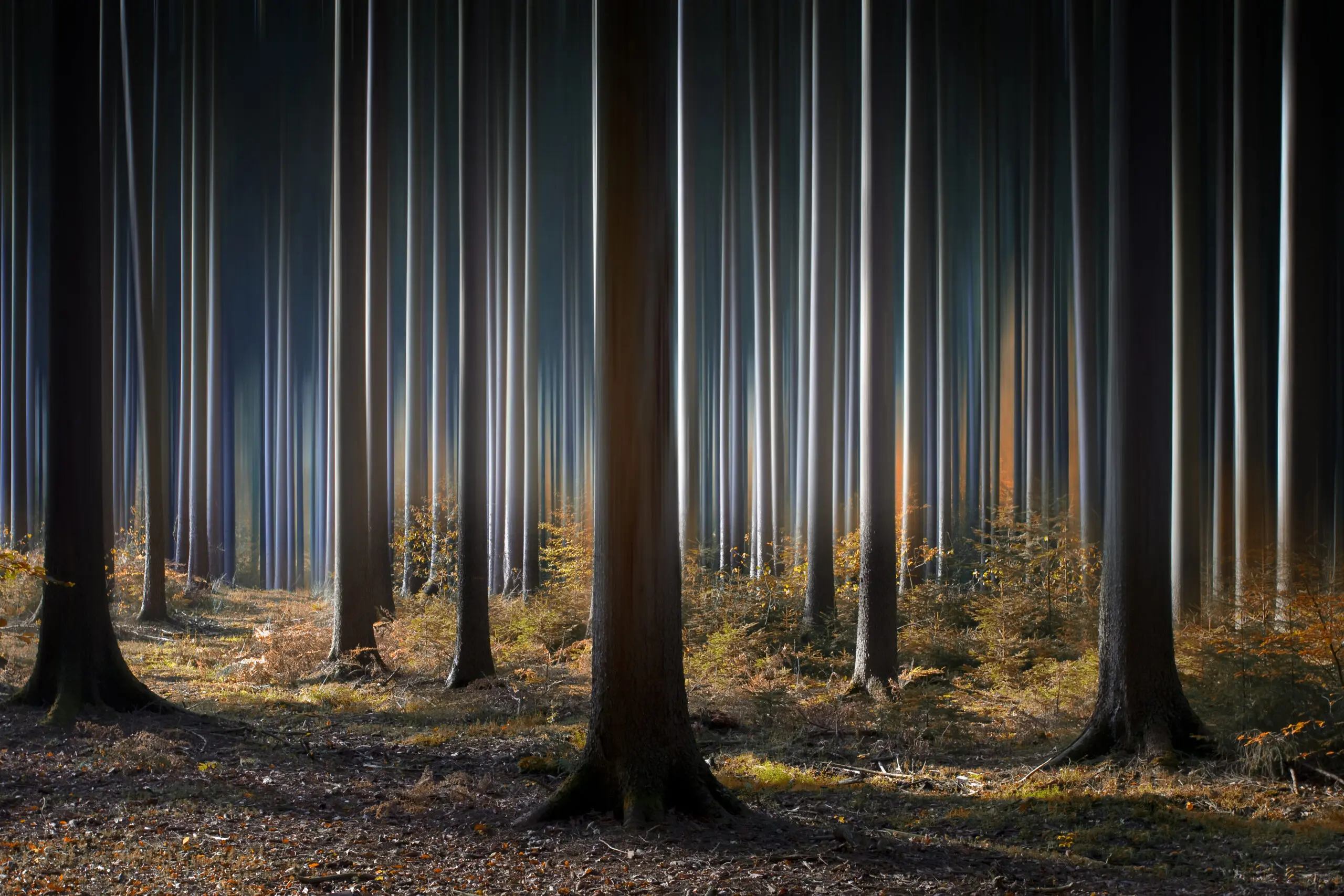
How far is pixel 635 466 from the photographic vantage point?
6.80 meters

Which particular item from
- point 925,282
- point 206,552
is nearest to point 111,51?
point 206,552

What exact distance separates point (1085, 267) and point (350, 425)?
44.9 feet

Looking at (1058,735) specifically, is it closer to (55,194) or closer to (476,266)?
(476,266)

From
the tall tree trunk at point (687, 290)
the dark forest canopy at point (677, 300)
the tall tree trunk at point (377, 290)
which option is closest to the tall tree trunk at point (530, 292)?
the dark forest canopy at point (677, 300)

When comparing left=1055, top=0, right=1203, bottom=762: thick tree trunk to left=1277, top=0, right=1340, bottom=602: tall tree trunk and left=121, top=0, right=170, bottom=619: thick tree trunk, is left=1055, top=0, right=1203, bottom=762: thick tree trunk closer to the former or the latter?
left=1277, top=0, right=1340, bottom=602: tall tree trunk

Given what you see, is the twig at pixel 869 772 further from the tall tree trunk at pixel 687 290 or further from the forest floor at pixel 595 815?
the tall tree trunk at pixel 687 290

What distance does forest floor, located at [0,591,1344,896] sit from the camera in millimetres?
5734

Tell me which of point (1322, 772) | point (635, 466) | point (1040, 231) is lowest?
point (1322, 772)

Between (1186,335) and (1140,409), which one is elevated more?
(1186,335)

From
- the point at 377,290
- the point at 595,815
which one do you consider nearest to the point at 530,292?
the point at 377,290

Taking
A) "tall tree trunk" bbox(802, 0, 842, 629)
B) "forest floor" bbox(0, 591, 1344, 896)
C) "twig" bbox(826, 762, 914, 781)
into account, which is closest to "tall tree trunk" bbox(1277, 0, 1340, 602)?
"tall tree trunk" bbox(802, 0, 842, 629)

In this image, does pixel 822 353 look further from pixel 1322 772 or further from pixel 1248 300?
pixel 1322 772

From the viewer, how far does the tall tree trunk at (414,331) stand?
2038 cm

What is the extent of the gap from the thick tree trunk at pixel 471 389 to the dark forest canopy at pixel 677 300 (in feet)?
0.20
